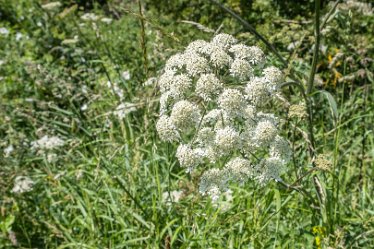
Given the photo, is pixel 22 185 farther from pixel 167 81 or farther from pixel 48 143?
pixel 167 81

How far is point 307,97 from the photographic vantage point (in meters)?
2.93

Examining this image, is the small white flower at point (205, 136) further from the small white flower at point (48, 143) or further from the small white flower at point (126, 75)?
the small white flower at point (126, 75)

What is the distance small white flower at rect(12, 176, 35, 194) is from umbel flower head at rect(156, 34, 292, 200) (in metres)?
1.91

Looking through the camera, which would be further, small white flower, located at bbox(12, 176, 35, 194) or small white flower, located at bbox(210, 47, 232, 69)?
small white flower, located at bbox(12, 176, 35, 194)

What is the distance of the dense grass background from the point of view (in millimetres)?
3203

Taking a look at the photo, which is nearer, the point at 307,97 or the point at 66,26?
the point at 307,97

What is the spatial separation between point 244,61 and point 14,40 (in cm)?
481

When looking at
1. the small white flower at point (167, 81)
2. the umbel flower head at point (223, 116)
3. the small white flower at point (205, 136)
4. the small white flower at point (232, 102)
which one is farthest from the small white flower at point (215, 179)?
the small white flower at point (167, 81)

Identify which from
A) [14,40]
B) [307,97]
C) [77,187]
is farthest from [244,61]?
[14,40]

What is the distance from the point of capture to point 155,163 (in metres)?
3.44

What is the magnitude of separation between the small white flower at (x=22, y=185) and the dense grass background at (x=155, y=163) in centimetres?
6

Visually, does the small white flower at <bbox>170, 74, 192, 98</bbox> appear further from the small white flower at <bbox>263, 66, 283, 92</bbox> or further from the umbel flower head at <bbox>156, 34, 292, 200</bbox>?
the small white flower at <bbox>263, 66, 283, 92</bbox>

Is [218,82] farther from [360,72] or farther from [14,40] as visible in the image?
[14,40]

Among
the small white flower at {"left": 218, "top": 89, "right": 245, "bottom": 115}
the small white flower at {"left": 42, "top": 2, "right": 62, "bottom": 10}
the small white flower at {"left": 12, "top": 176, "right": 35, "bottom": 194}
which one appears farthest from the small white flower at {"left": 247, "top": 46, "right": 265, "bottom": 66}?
the small white flower at {"left": 42, "top": 2, "right": 62, "bottom": 10}
